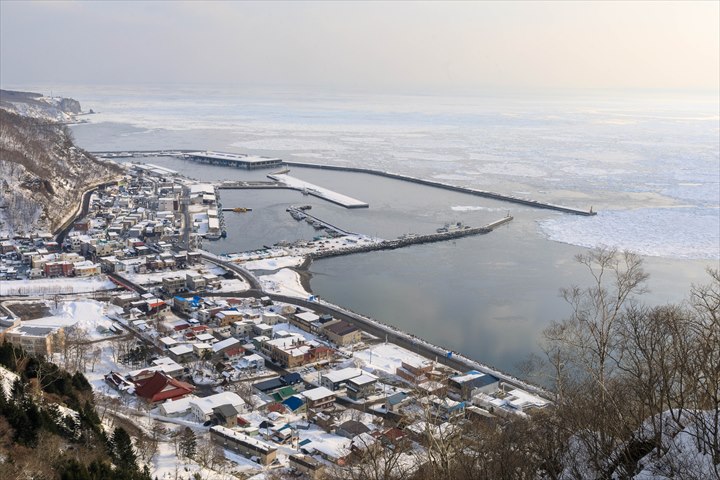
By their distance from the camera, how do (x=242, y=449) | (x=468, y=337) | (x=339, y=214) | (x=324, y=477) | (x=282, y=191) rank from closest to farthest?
(x=324, y=477) < (x=242, y=449) < (x=468, y=337) < (x=339, y=214) < (x=282, y=191)

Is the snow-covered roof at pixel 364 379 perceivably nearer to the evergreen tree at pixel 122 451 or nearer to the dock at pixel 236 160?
the evergreen tree at pixel 122 451

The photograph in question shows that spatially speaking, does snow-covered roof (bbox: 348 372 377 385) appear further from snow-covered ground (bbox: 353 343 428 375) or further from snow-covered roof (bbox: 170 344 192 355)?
snow-covered roof (bbox: 170 344 192 355)

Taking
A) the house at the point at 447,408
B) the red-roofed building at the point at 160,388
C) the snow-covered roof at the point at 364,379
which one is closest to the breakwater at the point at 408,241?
the snow-covered roof at the point at 364,379

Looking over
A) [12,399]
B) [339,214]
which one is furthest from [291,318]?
[339,214]

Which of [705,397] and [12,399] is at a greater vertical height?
[705,397]

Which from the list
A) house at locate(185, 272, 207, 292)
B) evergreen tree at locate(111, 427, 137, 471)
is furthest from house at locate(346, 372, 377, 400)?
house at locate(185, 272, 207, 292)

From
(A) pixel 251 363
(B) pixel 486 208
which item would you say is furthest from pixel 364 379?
(B) pixel 486 208

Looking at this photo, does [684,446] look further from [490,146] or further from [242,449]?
[490,146]
